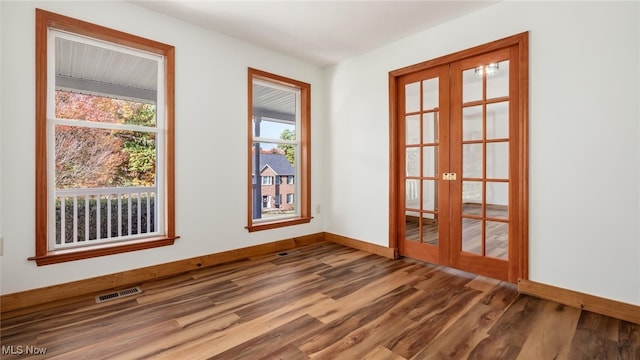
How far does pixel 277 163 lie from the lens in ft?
14.9

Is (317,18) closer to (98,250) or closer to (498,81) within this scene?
(498,81)

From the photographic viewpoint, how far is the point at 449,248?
313cm

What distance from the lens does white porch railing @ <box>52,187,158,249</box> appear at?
3326 mm

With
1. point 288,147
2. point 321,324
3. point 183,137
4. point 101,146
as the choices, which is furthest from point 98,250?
point 288,147

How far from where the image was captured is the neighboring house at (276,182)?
4.43 m

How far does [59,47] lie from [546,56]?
4965 millimetres

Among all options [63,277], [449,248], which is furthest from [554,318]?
[63,277]

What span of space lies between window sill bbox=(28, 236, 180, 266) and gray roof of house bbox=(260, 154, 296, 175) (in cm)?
186

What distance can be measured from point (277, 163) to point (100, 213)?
2.37 metres

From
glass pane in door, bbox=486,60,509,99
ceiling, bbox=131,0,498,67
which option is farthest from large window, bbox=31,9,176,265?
glass pane in door, bbox=486,60,509,99

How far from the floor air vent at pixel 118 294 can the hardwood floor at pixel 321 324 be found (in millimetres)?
61

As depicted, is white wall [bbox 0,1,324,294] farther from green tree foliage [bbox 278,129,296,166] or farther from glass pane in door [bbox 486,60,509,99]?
glass pane in door [bbox 486,60,509,99]

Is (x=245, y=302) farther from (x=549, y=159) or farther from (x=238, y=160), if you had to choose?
(x=549, y=159)

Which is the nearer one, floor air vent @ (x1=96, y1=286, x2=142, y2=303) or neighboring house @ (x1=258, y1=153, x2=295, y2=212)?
floor air vent @ (x1=96, y1=286, x2=142, y2=303)
